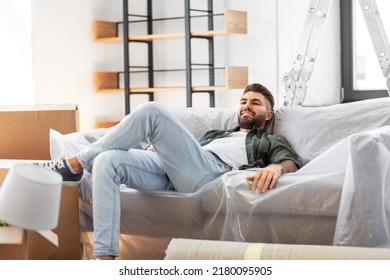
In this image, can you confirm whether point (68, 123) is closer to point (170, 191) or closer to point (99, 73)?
point (170, 191)

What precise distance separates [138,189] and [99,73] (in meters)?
2.26

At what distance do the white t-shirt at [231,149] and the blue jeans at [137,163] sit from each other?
98 millimetres

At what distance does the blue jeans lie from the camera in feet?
7.11

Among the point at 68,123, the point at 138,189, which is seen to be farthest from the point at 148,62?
the point at 138,189

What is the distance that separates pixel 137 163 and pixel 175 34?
2.15 metres

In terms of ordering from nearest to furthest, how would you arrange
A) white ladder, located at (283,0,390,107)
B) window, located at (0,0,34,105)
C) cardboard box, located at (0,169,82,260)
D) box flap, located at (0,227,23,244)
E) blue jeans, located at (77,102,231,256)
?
box flap, located at (0,227,23,244), blue jeans, located at (77,102,231,256), cardboard box, located at (0,169,82,260), white ladder, located at (283,0,390,107), window, located at (0,0,34,105)

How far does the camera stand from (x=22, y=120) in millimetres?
2699

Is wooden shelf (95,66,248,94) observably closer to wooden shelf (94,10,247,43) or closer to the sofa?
wooden shelf (94,10,247,43)

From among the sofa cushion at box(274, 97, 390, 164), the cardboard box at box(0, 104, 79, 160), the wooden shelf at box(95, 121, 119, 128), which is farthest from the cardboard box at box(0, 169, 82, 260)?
the wooden shelf at box(95, 121, 119, 128)

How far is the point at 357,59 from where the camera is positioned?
413 centimetres

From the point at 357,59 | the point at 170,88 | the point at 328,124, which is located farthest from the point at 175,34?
the point at 328,124

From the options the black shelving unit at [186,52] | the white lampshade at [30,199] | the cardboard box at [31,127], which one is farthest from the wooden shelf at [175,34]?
the white lampshade at [30,199]

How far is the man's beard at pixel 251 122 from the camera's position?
261cm

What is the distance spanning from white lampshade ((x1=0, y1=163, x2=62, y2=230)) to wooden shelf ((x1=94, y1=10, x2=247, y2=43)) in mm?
3297
